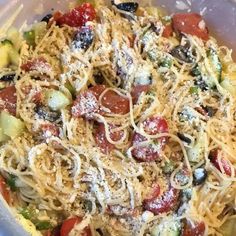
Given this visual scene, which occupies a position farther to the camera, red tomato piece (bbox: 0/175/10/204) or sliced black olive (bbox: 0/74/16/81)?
sliced black olive (bbox: 0/74/16/81)

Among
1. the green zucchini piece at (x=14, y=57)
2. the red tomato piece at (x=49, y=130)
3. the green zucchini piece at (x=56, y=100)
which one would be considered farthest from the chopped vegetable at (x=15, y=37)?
the red tomato piece at (x=49, y=130)

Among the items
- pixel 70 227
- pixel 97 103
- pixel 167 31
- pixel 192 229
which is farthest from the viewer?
pixel 167 31

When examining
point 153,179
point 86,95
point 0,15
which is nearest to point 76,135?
point 86,95

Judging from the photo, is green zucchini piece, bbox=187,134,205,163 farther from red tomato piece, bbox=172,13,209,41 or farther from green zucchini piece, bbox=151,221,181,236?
red tomato piece, bbox=172,13,209,41

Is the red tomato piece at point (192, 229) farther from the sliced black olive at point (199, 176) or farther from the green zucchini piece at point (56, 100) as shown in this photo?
the green zucchini piece at point (56, 100)

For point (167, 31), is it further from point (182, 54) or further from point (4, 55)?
point (4, 55)

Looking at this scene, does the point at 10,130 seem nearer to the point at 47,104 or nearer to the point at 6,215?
the point at 47,104

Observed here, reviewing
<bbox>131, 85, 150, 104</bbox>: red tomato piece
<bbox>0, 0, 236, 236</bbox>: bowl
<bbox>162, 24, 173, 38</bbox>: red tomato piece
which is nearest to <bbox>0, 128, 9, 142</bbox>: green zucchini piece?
<bbox>131, 85, 150, 104</bbox>: red tomato piece

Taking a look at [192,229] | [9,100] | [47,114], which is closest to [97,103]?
[47,114]
